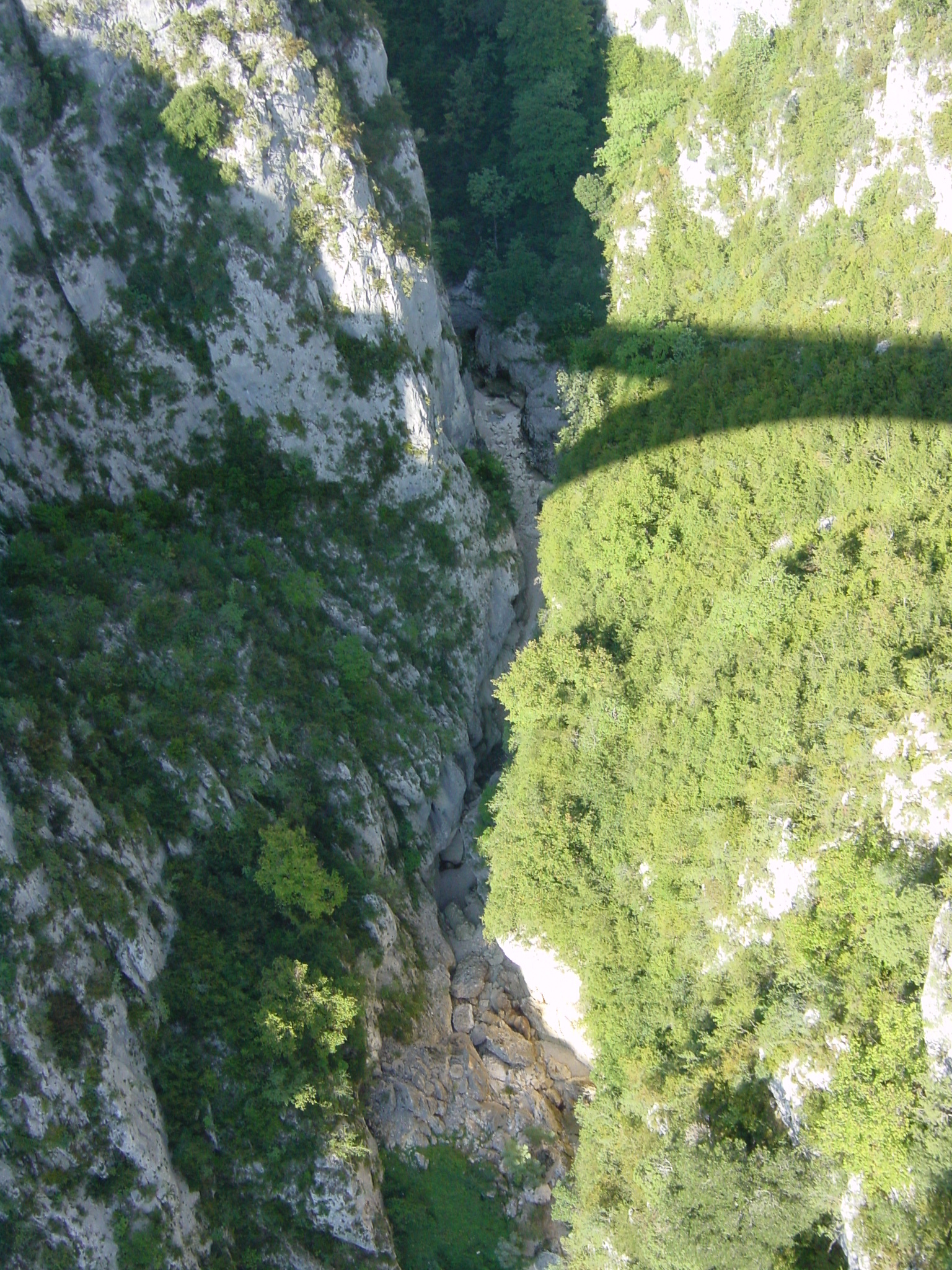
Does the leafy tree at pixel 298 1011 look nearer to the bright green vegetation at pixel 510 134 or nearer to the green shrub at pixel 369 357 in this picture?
the green shrub at pixel 369 357

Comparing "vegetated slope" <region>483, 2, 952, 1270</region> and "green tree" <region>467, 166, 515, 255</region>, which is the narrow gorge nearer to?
"vegetated slope" <region>483, 2, 952, 1270</region>

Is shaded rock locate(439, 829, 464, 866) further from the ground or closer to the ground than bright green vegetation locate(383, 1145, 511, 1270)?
further from the ground

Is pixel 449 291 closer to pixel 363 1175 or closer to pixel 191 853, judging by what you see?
pixel 191 853

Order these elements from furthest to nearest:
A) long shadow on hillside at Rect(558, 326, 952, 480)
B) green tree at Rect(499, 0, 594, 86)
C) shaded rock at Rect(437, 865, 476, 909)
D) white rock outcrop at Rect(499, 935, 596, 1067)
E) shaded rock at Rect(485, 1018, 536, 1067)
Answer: green tree at Rect(499, 0, 594, 86) < shaded rock at Rect(437, 865, 476, 909) < shaded rock at Rect(485, 1018, 536, 1067) < white rock outcrop at Rect(499, 935, 596, 1067) < long shadow on hillside at Rect(558, 326, 952, 480)

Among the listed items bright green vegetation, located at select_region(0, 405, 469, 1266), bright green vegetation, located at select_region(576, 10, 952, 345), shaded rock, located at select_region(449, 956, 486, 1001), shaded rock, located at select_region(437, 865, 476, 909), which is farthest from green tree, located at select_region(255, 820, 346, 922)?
bright green vegetation, located at select_region(576, 10, 952, 345)

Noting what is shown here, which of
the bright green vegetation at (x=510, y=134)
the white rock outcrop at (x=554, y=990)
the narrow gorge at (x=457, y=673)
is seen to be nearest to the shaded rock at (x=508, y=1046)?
the narrow gorge at (x=457, y=673)

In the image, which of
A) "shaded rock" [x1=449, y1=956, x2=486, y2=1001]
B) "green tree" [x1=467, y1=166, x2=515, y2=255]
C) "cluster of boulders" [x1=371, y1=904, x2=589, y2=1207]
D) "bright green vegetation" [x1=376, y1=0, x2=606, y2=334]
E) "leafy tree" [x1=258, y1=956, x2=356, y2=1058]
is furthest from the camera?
"green tree" [x1=467, y1=166, x2=515, y2=255]

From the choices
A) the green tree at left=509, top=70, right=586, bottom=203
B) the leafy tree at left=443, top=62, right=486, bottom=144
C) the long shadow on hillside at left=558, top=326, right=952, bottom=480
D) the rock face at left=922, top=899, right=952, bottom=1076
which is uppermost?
the leafy tree at left=443, top=62, right=486, bottom=144
